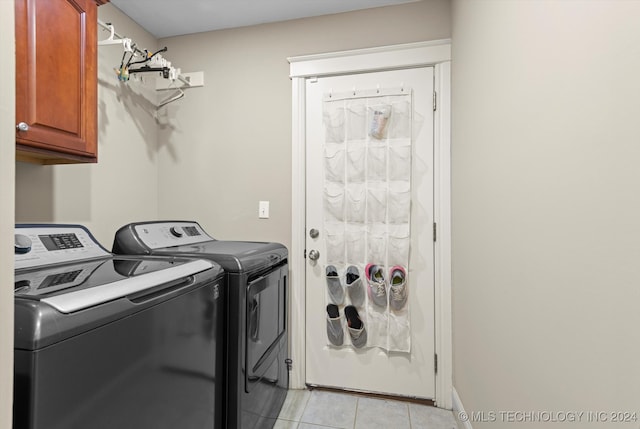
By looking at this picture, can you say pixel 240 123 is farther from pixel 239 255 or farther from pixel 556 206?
pixel 556 206

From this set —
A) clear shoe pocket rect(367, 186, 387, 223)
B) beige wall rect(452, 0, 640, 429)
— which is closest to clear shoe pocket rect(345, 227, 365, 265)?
clear shoe pocket rect(367, 186, 387, 223)

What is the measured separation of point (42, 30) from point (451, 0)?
6.83ft

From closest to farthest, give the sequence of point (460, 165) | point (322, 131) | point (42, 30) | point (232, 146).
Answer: point (42, 30), point (460, 165), point (322, 131), point (232, 146)

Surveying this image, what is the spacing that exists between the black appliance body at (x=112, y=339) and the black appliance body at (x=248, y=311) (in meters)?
0.07

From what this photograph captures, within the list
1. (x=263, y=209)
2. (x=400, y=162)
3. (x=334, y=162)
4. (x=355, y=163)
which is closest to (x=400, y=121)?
(x=400, y=162)

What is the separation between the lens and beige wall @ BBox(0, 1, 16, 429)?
1.52 feet

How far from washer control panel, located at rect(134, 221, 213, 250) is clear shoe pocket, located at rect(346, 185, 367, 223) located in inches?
37.6

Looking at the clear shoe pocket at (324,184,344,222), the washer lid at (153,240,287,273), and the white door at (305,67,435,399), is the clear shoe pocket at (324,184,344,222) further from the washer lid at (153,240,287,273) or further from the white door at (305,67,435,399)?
the washer lid at (153,240,287,273)

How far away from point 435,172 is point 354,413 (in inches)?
60.7

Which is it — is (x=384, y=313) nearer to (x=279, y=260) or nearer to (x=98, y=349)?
(x=279, y=260)

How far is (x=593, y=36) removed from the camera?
2.15ft

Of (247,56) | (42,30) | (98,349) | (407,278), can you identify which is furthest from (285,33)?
(98,349)

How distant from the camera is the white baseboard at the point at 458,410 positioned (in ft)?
5.21

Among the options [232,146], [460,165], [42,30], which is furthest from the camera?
[232,146]
